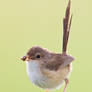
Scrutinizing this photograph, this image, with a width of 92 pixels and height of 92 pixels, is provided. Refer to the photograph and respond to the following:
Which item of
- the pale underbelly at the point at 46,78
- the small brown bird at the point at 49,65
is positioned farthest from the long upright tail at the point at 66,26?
the pale underbelly at the point at 46,78

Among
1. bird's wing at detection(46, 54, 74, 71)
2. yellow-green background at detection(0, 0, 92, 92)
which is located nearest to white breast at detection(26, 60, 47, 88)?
bird's wing at detection(46, 54, 74, 71)

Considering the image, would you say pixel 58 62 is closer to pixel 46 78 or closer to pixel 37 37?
pixel 46 78

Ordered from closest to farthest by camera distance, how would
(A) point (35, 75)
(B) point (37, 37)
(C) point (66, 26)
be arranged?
(A) point (35, 75)
(C) point (66, 26)
(B) point (37, 37)

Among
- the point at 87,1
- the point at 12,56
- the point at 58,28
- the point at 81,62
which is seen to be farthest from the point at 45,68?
the point at 87,1

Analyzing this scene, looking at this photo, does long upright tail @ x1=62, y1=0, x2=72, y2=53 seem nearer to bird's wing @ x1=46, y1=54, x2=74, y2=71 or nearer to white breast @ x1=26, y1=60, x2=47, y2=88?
bird's wing @ x1=46, y1=54, x2=74, y2=71

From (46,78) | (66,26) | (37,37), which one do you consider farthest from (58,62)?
(37,37)

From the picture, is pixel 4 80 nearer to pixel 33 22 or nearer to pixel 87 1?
pixel 33 22
